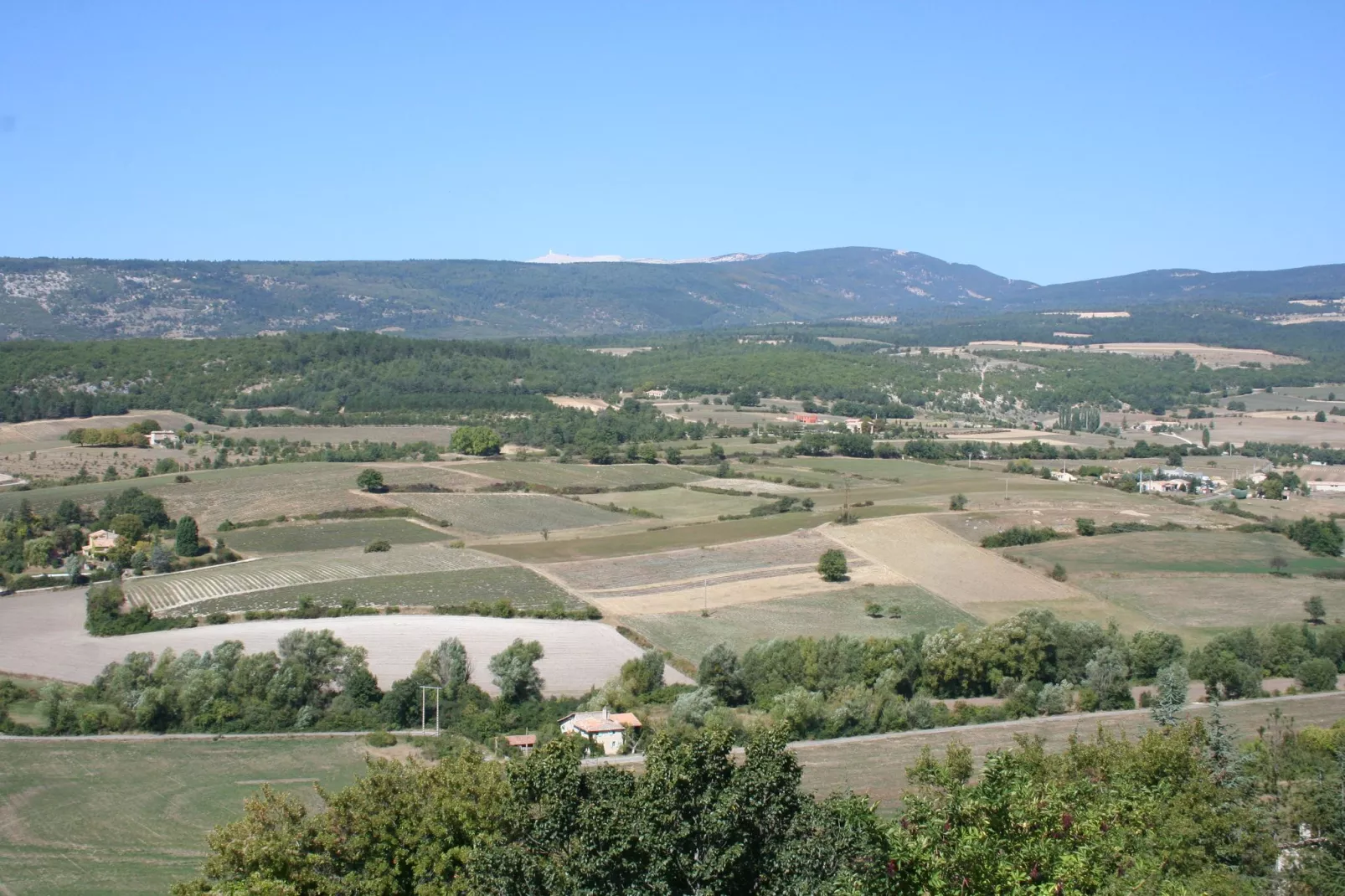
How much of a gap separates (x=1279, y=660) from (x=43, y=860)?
92.7 ft

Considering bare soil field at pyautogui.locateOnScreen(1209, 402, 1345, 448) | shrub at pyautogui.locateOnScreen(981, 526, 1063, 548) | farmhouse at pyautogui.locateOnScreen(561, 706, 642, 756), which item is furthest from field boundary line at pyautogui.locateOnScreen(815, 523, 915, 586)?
bare soil field at pyautogui.locateOnScreen(1209, 402, 1345, 448)

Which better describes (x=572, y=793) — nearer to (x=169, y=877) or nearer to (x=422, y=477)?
(x=169, y=877)

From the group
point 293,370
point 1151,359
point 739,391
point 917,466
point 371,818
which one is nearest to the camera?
point 371,818

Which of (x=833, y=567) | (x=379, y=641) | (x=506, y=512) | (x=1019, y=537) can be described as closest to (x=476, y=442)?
(x=506, y=512)

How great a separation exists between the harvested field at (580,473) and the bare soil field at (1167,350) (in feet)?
266

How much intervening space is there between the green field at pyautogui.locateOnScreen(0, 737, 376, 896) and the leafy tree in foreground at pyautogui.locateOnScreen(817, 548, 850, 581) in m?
19.3

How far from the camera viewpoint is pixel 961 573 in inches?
1794

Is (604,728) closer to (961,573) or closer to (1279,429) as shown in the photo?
(961,573)

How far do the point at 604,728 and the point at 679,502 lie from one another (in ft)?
107

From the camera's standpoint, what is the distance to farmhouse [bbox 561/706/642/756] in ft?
92.0

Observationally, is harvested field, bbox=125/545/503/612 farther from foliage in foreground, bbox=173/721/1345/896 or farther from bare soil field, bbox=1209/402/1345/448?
bare soil field, bbox=1209/402/1345/448

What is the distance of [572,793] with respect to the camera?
1680cm

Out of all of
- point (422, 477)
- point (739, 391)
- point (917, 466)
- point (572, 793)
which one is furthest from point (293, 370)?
point (572, 793)

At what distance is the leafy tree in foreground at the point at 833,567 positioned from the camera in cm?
4434
